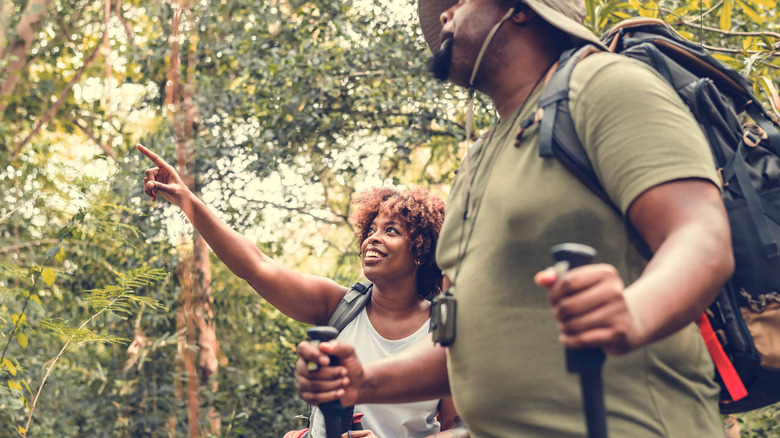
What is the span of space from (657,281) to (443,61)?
889 mm

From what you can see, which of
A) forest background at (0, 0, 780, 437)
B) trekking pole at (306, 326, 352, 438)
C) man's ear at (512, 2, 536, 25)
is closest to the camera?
trekking pole at (306, 326, 352, 438)

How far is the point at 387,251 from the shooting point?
3656 mm

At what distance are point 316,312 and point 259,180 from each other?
327 cm

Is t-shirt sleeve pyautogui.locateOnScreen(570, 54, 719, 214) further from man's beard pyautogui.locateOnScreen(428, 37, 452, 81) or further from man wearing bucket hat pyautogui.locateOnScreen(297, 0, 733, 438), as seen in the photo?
man's beard pyautogui.locateOnScreen(428, 37, 452, 81)

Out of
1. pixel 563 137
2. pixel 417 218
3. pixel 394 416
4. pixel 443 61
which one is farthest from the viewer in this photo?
pixel 417 218

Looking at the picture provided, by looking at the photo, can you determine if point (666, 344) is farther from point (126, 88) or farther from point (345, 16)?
point (126, 88)

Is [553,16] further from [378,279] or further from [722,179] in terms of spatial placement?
[378,279]

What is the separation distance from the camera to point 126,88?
25.5 ft

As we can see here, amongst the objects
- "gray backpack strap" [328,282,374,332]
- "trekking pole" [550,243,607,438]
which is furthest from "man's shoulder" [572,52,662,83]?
"gray backpack strap" [328,282,374,332]

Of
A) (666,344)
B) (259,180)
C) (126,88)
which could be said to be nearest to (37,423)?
(259,180)

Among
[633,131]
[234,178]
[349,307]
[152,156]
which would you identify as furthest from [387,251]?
[234,178]

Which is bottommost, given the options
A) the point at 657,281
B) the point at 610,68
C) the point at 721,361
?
the point at 721,361

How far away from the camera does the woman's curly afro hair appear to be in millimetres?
3721

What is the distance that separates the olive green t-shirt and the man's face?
12.0 inches
